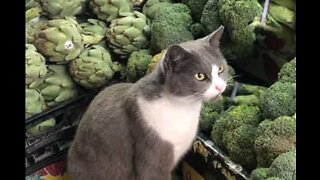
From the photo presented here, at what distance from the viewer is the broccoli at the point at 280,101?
1.44 m

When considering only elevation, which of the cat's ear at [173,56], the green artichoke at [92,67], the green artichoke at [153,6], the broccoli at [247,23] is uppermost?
the cat's ear at [173,56]

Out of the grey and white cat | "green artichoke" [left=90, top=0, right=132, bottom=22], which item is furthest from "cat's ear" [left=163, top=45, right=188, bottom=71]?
"green artichoke" [left=90, top=0, right=132, bottom=22]

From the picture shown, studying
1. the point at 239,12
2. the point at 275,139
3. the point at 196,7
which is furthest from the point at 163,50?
the point at 275,139

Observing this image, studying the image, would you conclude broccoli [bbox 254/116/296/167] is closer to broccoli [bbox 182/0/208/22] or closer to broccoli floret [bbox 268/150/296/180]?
broccoli floret [bbox 268/150/296/180]

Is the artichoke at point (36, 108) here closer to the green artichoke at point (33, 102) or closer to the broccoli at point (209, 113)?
the green artichoke at point (33, 102)

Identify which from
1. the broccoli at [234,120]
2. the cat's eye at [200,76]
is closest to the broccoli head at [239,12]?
the broccoli at [234,120]

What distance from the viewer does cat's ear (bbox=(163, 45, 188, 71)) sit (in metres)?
1.28

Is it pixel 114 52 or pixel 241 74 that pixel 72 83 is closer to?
pixel 114 52

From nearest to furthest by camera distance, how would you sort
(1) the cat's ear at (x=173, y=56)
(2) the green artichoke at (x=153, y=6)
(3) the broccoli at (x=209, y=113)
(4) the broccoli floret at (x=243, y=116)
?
(1) the cat's ear at (x=173, y=56), (4) the broccoli floret at (x=243, y=116), (3) the broccoli at (x=209, y=113), (2) the green artichoke at (x=153, y=6)

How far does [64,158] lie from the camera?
184cm

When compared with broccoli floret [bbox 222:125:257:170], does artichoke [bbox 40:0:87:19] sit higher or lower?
higher

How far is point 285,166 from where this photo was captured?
131 centimetres

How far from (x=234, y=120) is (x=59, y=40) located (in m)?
0.62

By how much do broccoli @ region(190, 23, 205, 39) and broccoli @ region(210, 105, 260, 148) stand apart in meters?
0.31
